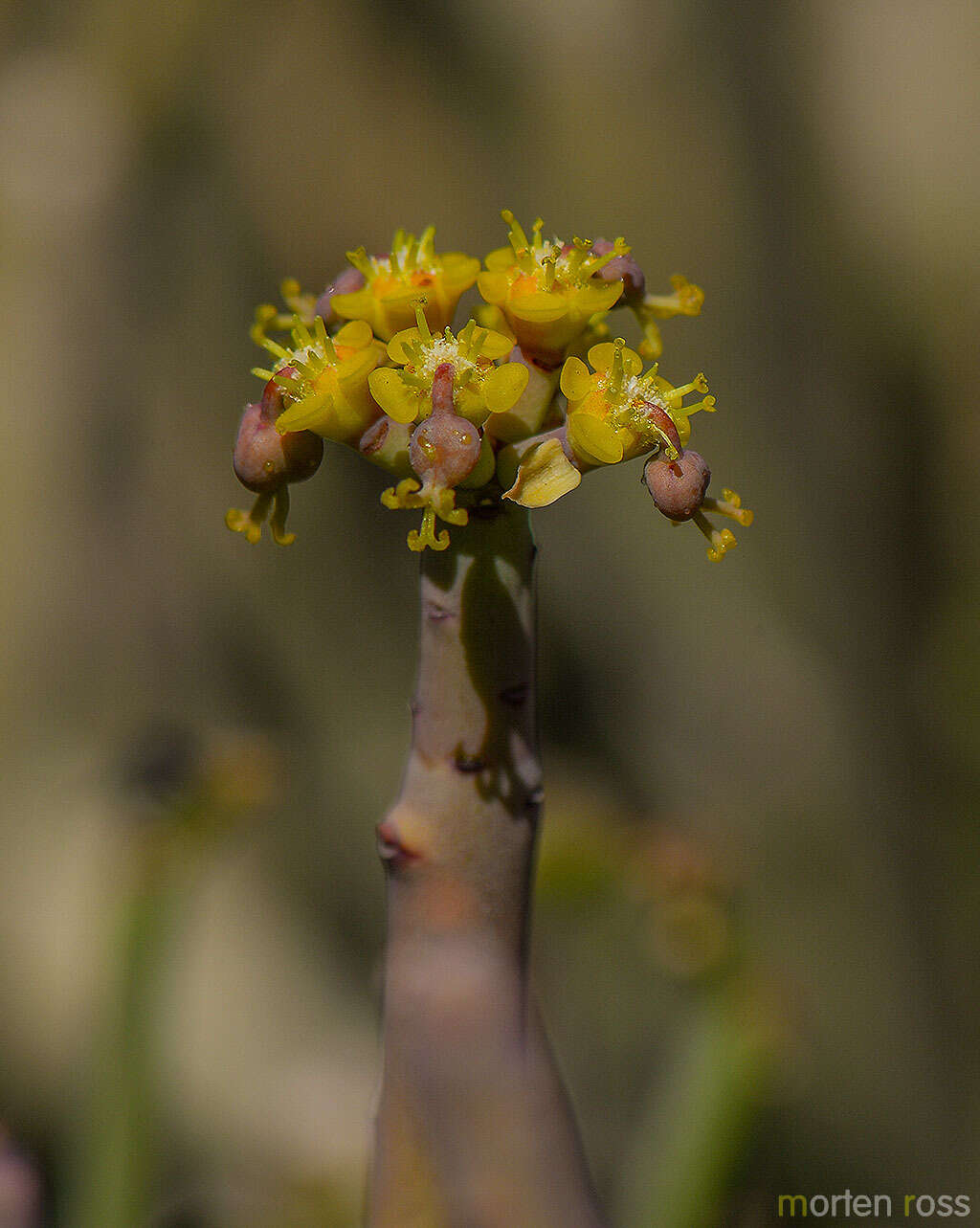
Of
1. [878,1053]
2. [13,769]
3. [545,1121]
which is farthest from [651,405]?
[13,769]

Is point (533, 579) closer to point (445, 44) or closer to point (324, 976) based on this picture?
point (324, 976)

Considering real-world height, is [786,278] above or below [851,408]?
above

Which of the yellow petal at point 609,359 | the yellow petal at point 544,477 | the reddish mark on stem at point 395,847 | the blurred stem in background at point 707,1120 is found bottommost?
the blurred stem in background at point 707,1120

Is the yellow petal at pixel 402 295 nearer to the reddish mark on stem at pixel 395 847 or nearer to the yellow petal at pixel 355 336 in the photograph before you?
the yellow petal at pixel 355 336

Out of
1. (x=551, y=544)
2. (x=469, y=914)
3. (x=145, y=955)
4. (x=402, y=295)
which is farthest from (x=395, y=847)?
(x=551, y=544)

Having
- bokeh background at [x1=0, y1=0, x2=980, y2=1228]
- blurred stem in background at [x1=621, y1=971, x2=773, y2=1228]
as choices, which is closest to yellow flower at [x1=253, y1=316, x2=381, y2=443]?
blurred stem in background at [x1=621, y1=971, x2=773, y2=1228]

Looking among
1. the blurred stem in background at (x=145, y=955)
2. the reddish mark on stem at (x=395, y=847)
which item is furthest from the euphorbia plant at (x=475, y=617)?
the blurred stem in background at (x=145, y=955)

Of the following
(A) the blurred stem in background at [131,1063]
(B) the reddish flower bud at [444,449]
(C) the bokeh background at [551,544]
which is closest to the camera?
(B) the reddish flower bud at [444,449]

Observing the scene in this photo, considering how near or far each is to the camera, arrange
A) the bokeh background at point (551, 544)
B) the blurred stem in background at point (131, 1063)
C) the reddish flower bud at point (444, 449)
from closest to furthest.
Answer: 1. the reddish flower bud at point (444, 449)
2. the blurred stem in background at point (131, 1063)
3. the bokeh background at point (551, 544)
